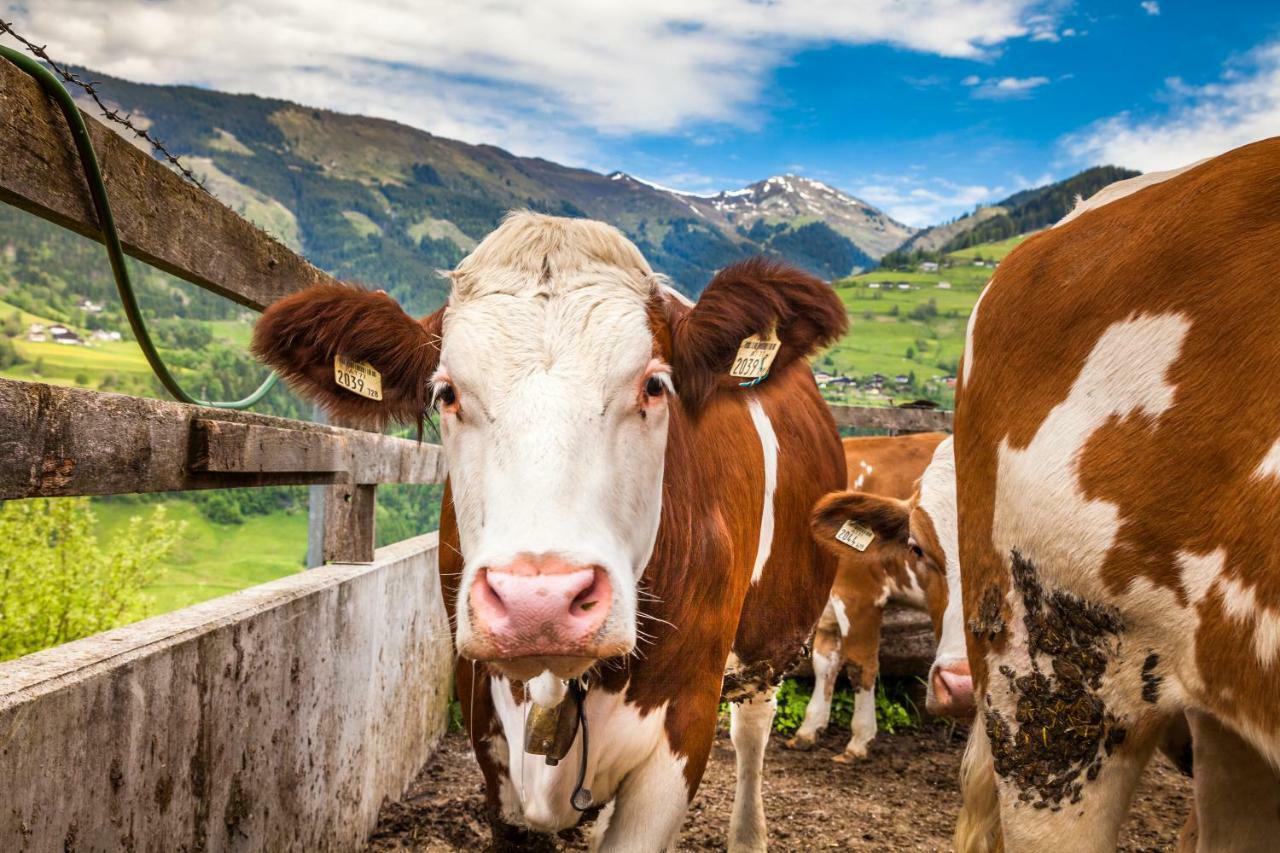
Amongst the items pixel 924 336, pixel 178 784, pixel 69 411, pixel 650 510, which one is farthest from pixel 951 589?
pixel 924 336

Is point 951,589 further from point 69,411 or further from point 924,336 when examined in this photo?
point 924,336

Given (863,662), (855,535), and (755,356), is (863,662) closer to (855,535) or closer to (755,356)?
(855,535)

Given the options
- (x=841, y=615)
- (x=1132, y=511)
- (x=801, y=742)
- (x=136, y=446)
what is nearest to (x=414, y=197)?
(x=841, y=615)

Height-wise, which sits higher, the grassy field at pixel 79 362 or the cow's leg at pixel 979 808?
the grassy field at pixel 79 362

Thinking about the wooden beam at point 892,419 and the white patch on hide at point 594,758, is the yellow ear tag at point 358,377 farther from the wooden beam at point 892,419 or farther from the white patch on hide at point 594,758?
the wooden beam at point 892,419

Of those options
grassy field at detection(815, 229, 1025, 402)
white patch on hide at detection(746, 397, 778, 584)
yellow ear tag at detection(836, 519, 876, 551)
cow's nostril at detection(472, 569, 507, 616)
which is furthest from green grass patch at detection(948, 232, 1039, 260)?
cow's nostril at detection(472, 569, 507, 616)

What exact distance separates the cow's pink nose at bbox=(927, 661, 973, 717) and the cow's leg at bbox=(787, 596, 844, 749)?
292 centimetres

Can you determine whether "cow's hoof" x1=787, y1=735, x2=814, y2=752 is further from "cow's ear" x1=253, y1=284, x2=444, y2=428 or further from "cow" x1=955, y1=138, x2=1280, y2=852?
"cow's ear" x1=253, y1=284, x2=444, y2=428

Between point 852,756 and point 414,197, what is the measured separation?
12806cm

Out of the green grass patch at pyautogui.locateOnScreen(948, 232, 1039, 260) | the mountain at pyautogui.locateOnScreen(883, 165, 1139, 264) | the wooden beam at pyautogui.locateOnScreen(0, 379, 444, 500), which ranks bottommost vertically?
the wooden beam at pyautogui.locateOnScreen(0, 379, 444, 500)

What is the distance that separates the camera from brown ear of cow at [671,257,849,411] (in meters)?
2.40

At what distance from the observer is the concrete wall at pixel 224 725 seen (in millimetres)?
1631

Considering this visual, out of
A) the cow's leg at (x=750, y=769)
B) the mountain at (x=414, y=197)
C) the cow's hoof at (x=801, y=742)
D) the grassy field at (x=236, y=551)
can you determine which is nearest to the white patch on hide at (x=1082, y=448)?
the cow's leg at (x=750, y=769)

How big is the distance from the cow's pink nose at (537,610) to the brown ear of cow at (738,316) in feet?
2.88
